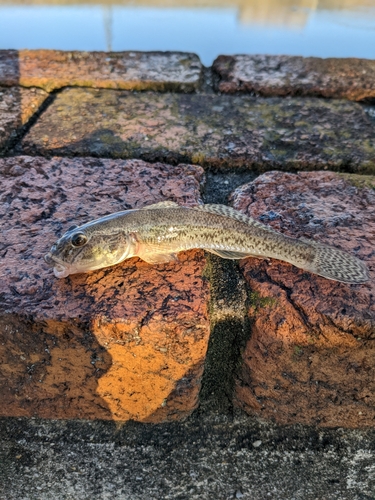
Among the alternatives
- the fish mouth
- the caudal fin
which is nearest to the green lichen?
the caudal fin

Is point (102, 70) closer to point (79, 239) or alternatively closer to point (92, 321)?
point (79, 239)

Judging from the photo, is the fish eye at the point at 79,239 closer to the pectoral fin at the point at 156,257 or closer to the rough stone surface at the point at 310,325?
the pectoral fin at the point at 156,257

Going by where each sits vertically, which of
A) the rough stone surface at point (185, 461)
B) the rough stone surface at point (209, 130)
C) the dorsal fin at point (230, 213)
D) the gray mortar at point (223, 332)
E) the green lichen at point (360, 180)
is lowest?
the rough stone surface at point (185, 461)

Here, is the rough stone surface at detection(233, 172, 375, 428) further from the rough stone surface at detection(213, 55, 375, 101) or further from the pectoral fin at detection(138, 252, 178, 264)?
the rough stone surface at detection(213, 55, 375, 101)

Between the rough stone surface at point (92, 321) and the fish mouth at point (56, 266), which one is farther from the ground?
the fish mouth at point (56, 266)

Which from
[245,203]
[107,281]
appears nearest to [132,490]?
[107,281]

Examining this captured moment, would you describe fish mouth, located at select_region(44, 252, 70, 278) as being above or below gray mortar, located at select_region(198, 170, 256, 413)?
above

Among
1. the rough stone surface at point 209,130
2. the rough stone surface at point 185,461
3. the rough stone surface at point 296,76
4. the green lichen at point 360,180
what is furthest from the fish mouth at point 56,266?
the rough stone surface at point 296,76
